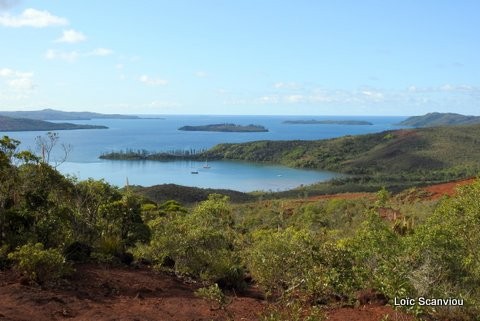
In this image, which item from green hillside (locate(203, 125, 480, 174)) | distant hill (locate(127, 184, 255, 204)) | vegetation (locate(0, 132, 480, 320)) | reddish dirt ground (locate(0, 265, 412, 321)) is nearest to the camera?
reddish dirt ground (locate(0, 265, 412, 321))

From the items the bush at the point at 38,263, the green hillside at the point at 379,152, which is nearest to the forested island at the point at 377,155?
the green hillside at the point at 379,152

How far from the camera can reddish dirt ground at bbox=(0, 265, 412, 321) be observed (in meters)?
5.88

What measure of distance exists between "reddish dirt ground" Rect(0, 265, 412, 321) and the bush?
19 cm

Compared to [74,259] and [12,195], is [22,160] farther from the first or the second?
[74,259]

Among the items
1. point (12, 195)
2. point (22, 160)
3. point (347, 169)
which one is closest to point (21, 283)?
point (12, 195)

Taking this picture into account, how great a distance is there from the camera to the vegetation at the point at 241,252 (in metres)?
6.25

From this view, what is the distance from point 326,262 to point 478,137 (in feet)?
299

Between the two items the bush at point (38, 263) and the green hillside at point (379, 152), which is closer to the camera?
the bush at point (38, 263)

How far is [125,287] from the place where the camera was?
746 centimetres

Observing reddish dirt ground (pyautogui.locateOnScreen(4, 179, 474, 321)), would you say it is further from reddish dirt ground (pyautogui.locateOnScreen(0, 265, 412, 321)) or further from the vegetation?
the vegetation

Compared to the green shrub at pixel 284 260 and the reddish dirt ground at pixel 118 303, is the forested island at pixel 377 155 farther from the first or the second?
the reddish dirt ground at pixel 118 303

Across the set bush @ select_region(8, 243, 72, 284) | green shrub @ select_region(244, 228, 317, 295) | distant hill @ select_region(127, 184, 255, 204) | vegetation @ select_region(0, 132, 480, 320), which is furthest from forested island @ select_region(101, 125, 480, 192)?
bush @ select_region(8, 243, 72, 284)

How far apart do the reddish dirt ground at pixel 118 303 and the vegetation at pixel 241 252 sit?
259mm

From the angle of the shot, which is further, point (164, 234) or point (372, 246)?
point (164, 234)
